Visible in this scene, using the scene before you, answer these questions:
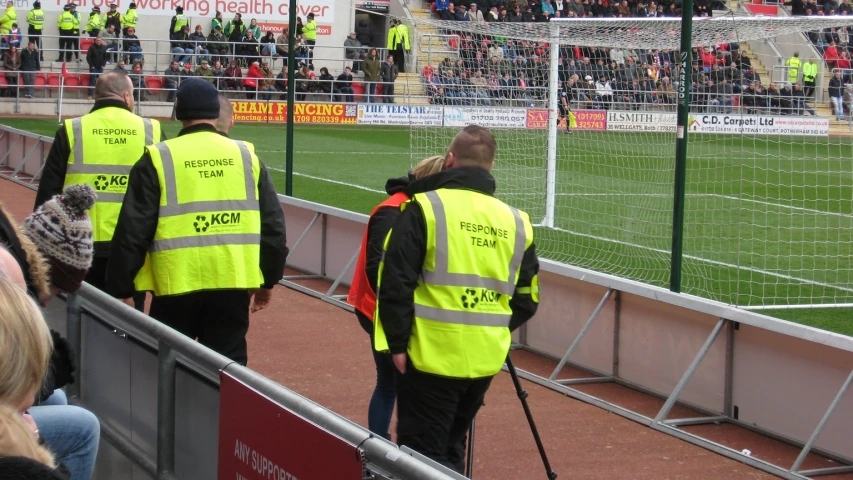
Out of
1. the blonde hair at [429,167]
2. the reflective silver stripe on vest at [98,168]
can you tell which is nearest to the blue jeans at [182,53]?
the reflective silver stripe on vest at [98,168]

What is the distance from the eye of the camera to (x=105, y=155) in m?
6.85

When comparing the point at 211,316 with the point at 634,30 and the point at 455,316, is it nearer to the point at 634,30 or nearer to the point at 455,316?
the point at 455,316

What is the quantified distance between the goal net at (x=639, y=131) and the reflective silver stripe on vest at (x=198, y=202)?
24.0 feet

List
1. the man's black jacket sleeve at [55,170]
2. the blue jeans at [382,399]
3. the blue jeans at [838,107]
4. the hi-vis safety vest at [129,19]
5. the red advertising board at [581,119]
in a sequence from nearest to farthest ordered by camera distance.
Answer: the blue jeans at [382,399] < the man's black jacket sleeve at [55,170] < the blue jeans at [838,107] < the red advertising board at [581,119] < the hi-vis safety vest at [129,19]

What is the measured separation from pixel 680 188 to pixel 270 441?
17.2 feet

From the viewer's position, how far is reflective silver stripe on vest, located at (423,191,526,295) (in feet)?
15.1

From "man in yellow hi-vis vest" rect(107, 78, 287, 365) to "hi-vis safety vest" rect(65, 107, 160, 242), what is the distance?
1326mm

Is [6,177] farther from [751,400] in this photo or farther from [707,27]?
[751,400]

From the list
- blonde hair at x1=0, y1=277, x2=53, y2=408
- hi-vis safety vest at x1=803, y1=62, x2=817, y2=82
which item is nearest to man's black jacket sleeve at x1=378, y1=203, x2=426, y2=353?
blonde hair at x1=0, y1=277, x2=53, y2=408

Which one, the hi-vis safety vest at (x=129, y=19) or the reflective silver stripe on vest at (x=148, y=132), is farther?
the hi-vis safety vest at (x=129, y=19)

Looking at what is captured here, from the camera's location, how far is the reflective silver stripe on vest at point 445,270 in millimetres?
4605

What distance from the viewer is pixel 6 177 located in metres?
19.5

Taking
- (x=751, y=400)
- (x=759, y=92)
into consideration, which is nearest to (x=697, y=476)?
(x=751, y=400)

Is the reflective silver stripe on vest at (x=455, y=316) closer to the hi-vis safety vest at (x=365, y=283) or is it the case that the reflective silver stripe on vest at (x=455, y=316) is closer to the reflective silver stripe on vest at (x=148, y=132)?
the hi-vis safety vest at (x=365, y=283)
